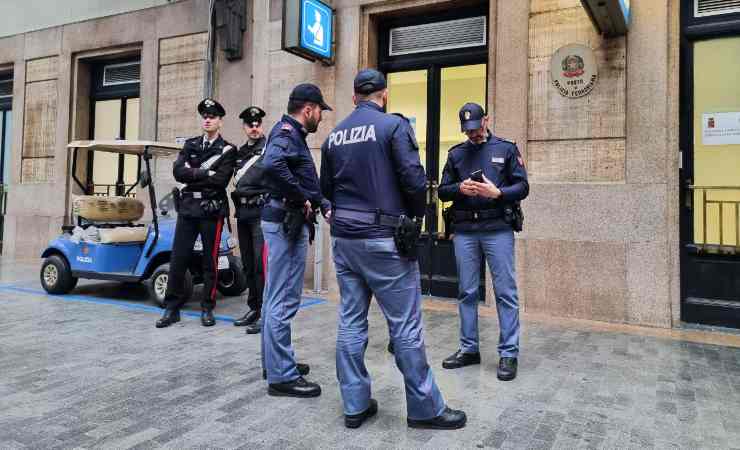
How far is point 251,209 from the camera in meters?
5.55

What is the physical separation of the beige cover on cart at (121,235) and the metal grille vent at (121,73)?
4.95 m

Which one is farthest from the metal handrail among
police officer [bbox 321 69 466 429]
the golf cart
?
the golf cart

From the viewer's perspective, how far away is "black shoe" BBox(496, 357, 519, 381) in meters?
4.03

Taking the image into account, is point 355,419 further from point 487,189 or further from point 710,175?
point 710,175

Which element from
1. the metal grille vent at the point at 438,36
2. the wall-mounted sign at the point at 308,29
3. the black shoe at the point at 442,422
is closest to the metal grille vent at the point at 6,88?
the wall-mounted sign at the point at 308,29

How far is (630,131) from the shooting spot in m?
6.20

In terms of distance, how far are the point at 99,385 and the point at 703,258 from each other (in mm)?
5947

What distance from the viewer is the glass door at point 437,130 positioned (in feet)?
25.1

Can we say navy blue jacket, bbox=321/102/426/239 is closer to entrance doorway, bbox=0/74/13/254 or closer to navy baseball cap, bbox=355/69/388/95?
navy baseball cap, bbox=355/69/388/95

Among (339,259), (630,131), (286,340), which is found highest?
(630,131)

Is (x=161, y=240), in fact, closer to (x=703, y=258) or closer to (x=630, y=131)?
(x=630, y=131)

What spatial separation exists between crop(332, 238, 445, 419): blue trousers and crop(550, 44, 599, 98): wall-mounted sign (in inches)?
172

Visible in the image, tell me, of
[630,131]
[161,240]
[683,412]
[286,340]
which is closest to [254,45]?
[161,240]

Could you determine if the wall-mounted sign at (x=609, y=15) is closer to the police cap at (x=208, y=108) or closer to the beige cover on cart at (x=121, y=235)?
the police cap at (x=208, y=108)
